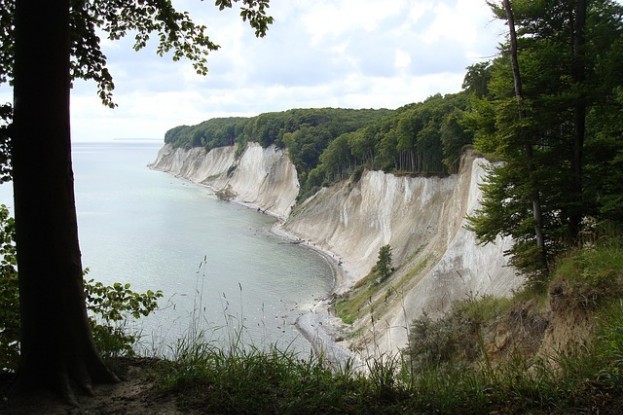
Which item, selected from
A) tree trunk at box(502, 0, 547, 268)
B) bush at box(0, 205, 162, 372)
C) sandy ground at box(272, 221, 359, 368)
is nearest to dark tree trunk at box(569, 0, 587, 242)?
tree trunk at box(502, 0, 547, 268)

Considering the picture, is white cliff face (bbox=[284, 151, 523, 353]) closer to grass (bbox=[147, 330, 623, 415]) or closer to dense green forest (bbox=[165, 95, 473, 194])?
dense green forest (bbox=[165, 95, 473, 194])

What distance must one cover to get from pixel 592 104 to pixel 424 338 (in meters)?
8.31

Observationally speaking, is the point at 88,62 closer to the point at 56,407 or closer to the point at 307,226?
the point at 56,407

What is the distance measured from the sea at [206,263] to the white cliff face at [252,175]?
469cm

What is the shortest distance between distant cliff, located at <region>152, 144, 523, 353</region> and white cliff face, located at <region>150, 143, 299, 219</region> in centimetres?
33

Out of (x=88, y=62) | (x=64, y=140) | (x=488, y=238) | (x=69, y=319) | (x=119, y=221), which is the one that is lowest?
(x=119, y=221)

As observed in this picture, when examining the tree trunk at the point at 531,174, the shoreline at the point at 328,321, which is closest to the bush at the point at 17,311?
the tree trunk at the point at 531,174

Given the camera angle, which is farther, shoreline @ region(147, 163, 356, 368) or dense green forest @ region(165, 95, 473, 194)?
dense green forest @ region(165, 95, 473, 194)

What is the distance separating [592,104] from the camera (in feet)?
42.5

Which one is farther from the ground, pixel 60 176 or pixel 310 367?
pixel 60 176

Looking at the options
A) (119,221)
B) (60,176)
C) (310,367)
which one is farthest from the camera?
(119,221)

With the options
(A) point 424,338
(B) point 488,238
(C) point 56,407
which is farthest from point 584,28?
(C) point 56,407

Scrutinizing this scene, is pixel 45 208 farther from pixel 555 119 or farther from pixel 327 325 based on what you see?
pixel 327 325

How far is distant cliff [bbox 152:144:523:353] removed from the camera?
26.6m
